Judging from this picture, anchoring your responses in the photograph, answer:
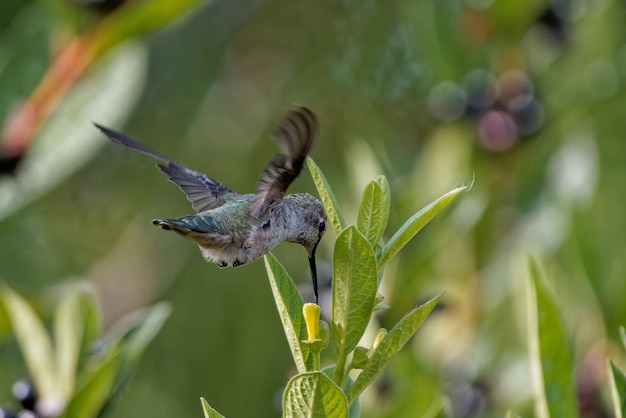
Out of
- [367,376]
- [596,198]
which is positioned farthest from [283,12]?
[367,376]

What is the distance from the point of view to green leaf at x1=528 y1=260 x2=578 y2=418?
4.74 ft

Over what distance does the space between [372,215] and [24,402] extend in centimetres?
80

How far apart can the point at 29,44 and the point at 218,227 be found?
1176mm

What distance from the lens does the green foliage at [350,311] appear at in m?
1.12

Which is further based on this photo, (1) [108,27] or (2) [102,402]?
(1) [108,27]

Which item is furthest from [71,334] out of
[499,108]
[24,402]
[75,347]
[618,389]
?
[499,108]

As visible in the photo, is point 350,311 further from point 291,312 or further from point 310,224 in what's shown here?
point 310,224

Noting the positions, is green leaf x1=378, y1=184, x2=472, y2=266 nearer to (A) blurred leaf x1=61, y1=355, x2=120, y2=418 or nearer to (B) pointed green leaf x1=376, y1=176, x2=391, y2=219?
(B) pointed green leaf x1=376, y1=176, x2=391, y2=219

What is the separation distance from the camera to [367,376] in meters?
1.20

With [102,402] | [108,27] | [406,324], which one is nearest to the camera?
[406,324]

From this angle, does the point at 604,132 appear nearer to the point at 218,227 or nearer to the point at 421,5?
the point at 421,5

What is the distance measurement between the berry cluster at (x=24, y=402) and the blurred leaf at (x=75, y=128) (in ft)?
2.35

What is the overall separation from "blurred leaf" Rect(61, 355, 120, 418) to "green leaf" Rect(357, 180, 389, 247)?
1.82ft

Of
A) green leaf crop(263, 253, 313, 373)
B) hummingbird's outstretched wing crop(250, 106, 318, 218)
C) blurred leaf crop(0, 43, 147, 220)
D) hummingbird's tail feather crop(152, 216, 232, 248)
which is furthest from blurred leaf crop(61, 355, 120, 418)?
blurred leaf crop(0, 43, 147, 220)
